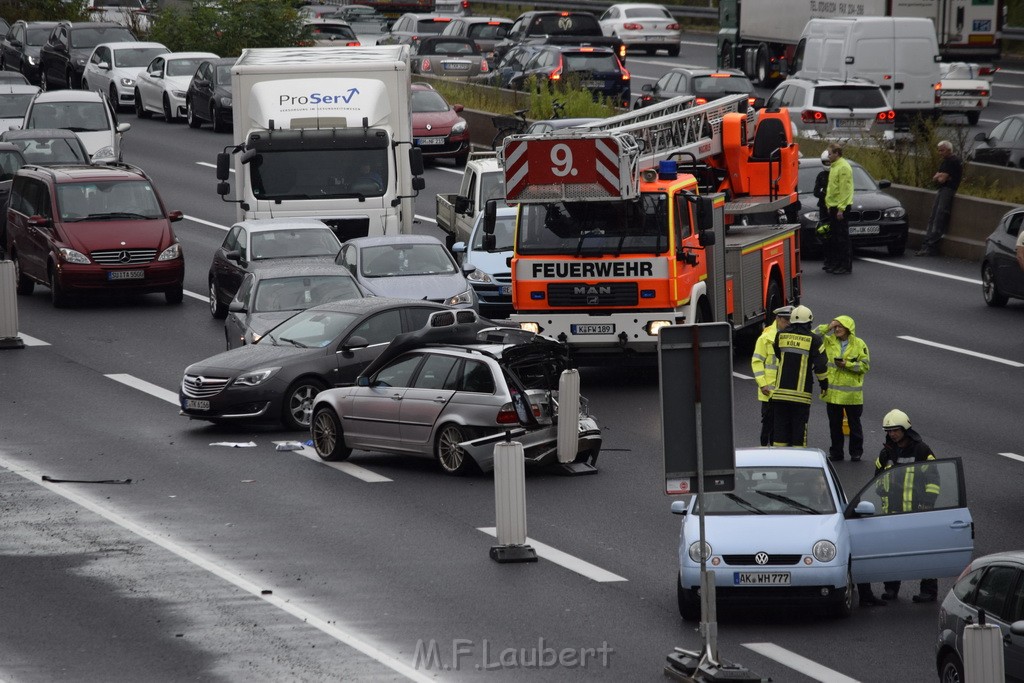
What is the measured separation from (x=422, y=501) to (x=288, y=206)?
38.4ft

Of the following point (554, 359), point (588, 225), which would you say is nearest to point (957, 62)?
point (588, 225)

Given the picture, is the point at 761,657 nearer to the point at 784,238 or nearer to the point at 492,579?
the point at 492,579

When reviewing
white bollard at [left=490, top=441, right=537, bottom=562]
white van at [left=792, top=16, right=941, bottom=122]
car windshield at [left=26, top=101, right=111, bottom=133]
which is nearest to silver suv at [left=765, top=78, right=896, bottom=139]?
white van at [left=792, top=16, right=941, bottom=122]

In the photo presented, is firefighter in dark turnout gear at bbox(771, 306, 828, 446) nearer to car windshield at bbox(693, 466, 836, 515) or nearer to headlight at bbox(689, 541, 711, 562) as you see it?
car windshield at bbox(693, 466, 836, 515)

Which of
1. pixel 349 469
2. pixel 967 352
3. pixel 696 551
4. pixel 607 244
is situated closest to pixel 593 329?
pixel 607 244

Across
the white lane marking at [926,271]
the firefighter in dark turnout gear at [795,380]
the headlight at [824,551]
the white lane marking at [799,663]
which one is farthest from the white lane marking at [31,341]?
the white lane marking at [799,663]

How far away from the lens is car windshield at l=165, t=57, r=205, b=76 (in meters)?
46.8

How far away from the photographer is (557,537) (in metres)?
16.3


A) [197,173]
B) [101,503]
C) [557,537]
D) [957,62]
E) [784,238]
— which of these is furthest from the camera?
[957,62]

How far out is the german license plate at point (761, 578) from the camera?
13562mm

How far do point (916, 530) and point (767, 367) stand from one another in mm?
4915

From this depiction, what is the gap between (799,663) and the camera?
1269cm

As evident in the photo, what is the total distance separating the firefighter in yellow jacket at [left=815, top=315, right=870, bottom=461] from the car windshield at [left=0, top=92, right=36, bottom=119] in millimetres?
27137

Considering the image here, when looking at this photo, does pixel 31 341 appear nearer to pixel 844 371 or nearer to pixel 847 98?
pixel 844 371
